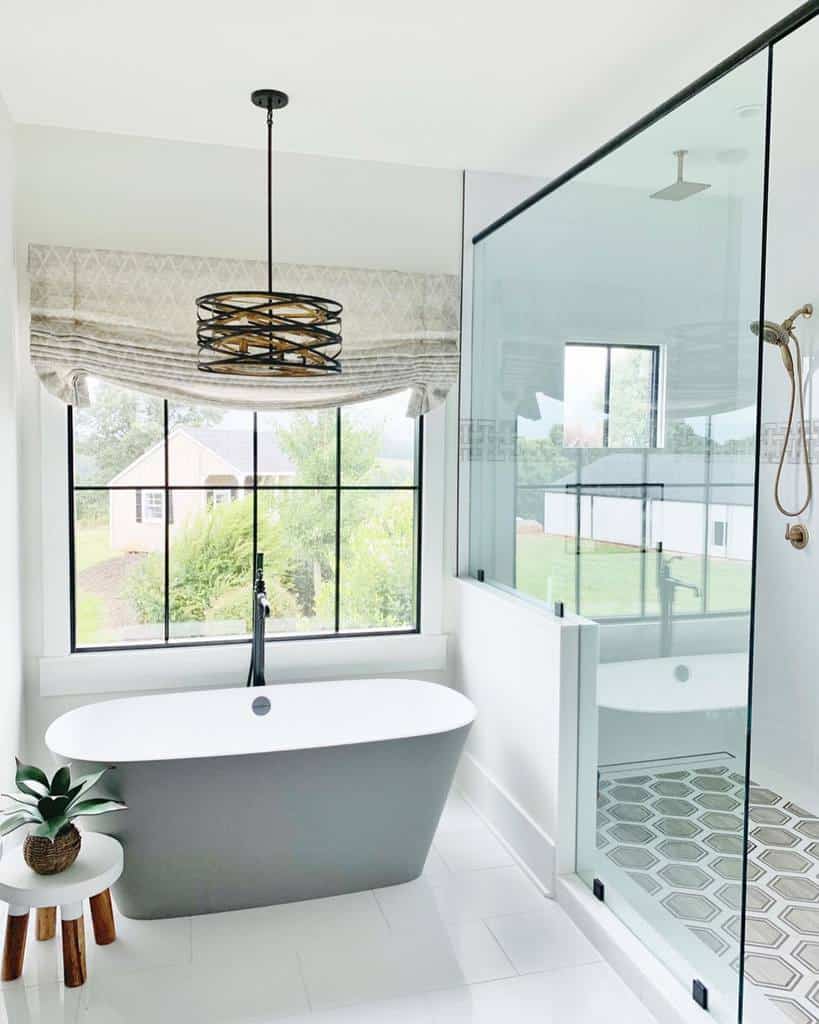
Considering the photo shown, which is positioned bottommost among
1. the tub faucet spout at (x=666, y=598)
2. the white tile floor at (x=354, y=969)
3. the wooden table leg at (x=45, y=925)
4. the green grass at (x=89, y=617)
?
the white tile floor at (x=354, y=969)

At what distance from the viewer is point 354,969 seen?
2520 mm

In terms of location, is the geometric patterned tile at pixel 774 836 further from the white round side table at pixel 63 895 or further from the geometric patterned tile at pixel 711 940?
the white round side table at pixel 63 895

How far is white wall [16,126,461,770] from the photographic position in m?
3.38

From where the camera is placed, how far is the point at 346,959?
8.43ft

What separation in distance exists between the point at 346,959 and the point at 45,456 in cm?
216

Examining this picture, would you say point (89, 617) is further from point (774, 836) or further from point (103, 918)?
point (774, 836)

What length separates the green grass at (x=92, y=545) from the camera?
3.53 m

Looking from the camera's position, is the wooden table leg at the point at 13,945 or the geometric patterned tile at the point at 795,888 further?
the geometric patterned tile at the point at 795,888

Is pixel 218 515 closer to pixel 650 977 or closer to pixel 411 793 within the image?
pixel 411 793

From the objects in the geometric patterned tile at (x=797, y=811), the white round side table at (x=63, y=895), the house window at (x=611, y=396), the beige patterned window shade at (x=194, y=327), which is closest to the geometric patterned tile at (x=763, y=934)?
the geometric patterned tile at (x=797, y=811)

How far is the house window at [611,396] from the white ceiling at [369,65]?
2.92 ft

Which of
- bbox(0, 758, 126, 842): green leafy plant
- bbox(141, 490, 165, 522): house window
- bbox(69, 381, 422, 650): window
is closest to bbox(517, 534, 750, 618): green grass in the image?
bbox(69, 381, 422, 650): window

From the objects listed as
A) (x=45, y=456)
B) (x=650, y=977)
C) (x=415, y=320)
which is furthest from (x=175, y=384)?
(x=650, y=977)

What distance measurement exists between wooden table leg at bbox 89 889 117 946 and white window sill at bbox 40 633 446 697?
3.56ft
